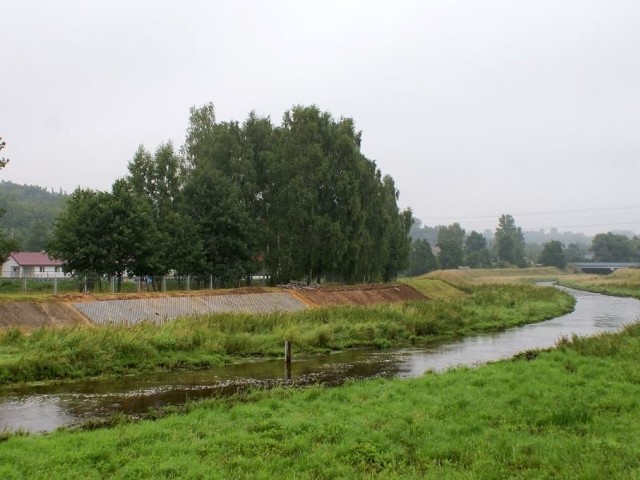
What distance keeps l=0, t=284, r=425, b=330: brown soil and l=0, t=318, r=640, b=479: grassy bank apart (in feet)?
52.2

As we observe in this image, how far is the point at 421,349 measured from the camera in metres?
29.5

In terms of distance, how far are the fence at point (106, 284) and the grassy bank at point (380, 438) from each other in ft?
95.3

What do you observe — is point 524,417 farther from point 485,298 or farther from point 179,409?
point 485,298

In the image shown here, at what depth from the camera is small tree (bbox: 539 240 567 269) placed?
164875 mm

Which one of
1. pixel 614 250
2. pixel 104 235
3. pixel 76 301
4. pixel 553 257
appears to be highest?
pixel 614 250

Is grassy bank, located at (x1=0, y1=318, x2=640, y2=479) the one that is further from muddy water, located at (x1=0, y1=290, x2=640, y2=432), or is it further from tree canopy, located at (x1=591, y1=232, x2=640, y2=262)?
tree canopy, located at (x1=591, y1=232, x2=640, y2=262)

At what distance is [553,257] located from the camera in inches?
6526

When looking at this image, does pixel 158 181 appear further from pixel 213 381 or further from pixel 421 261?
pixel 421 261

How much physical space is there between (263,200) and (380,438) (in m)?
45.7

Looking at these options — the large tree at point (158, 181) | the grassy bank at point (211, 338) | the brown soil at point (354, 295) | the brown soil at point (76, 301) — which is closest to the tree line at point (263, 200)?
the large tree at point (158, 181)

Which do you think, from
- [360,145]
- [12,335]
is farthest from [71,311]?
[360,145]

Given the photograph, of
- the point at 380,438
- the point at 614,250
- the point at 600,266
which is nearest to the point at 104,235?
the point at 380,438

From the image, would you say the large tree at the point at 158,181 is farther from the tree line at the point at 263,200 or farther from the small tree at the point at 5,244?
the small tree at the point at 5,244

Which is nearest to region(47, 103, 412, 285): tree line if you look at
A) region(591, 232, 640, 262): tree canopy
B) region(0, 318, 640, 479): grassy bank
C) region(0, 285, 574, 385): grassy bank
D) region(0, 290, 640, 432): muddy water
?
region(0, 285, 574, 385): grassy bank
